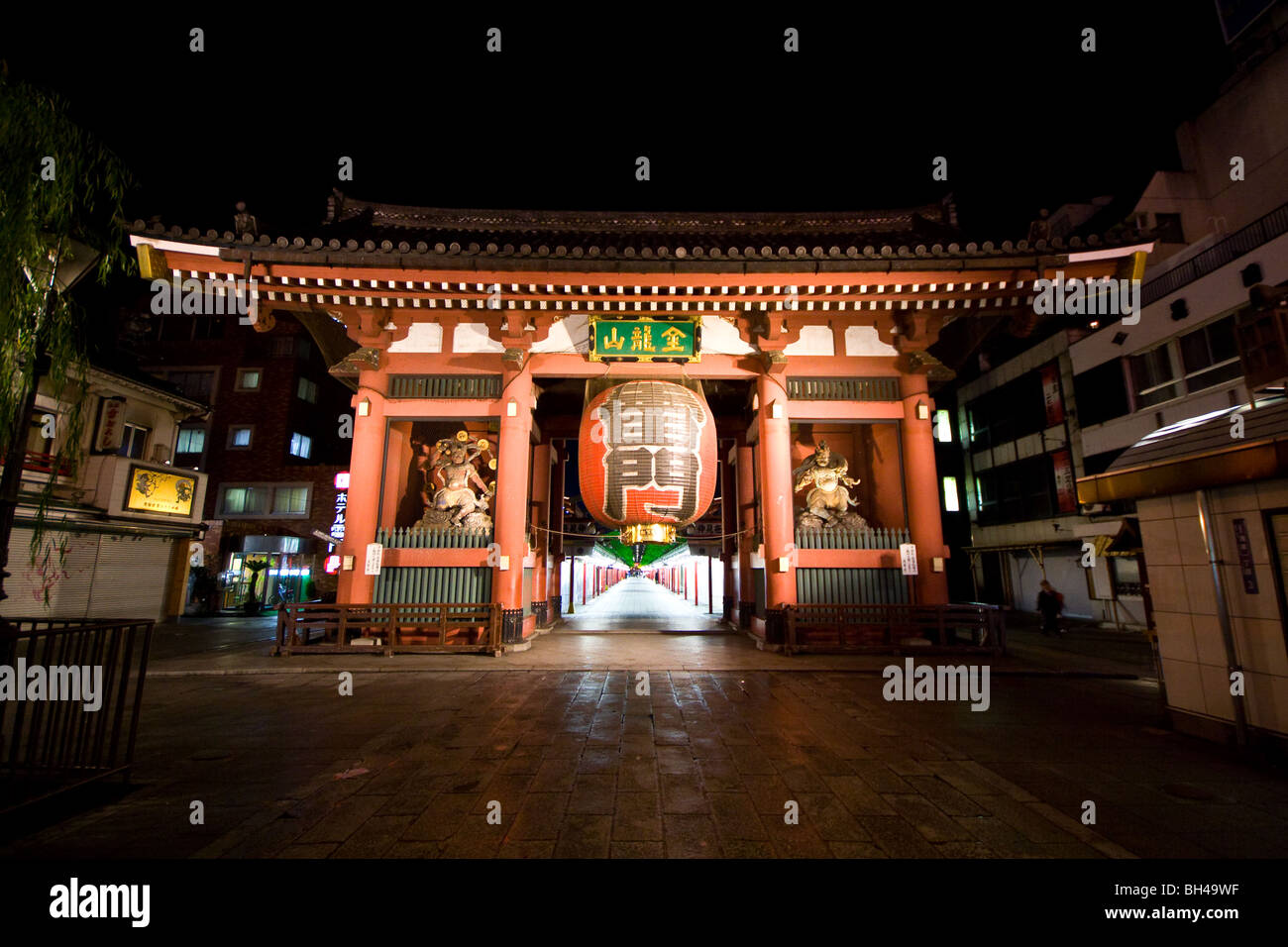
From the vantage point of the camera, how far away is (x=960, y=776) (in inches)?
152

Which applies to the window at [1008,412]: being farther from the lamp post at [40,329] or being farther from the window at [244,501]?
the window at [244,501]

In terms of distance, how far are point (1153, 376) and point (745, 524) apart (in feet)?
46.6

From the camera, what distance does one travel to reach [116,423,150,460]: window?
16.3 metres

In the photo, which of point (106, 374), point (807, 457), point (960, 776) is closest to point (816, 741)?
point (960, 776)

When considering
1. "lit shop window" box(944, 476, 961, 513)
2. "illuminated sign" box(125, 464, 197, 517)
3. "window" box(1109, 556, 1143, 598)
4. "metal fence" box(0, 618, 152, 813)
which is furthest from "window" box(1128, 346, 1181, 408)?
"illuminated sign" box(125, 464, 197, 517)

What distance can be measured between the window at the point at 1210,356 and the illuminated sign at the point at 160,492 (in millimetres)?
31802

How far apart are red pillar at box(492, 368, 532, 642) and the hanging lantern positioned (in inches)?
70.5

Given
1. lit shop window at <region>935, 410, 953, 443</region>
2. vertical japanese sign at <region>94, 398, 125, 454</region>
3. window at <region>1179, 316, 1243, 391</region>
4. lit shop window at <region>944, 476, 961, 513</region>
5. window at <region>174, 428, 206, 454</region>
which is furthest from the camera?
lit shop window at <region>944, 476, 961, 513</region>

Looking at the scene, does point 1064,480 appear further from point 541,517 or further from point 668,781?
point 668,781

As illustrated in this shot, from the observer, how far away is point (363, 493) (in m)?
9.66

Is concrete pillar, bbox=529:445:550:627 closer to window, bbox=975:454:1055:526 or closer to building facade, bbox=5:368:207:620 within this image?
building facade, bbox=5:368:207:620

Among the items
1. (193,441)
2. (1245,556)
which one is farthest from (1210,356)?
(193,441)

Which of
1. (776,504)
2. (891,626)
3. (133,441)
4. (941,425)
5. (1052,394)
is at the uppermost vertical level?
(1052,394)
